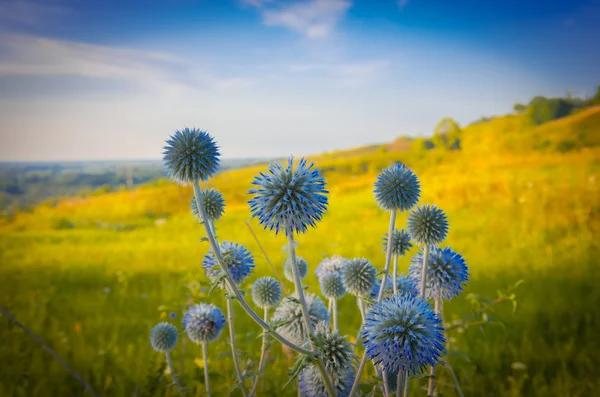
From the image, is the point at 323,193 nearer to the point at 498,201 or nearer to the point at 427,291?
the point at 427,291

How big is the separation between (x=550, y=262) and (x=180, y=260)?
21.7ft

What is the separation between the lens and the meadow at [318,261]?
322 centimetres

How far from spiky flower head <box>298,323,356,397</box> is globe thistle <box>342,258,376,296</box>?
14.4 inches

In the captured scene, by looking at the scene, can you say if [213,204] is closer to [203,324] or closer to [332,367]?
[203,324]

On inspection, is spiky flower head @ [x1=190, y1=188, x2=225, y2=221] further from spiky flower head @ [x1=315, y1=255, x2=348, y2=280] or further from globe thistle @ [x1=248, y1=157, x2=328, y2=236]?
spiky flower head @ [x1=315, y1=255, x2=348, y2=280]

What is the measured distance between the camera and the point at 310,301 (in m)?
2.28

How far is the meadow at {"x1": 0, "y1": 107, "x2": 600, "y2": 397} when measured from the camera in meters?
3.22

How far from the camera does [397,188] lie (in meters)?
1.96

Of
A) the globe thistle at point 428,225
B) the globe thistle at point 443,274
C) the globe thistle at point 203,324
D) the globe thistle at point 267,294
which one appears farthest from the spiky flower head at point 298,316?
the globe thistle at point 428,225

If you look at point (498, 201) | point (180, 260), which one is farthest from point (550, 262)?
point (180, 260)

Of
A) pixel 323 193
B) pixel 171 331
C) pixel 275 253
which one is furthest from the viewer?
pixel 275 253

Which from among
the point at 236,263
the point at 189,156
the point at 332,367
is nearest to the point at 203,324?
the point at 236,263

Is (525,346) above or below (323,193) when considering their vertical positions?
below

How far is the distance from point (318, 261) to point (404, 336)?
526 cm
